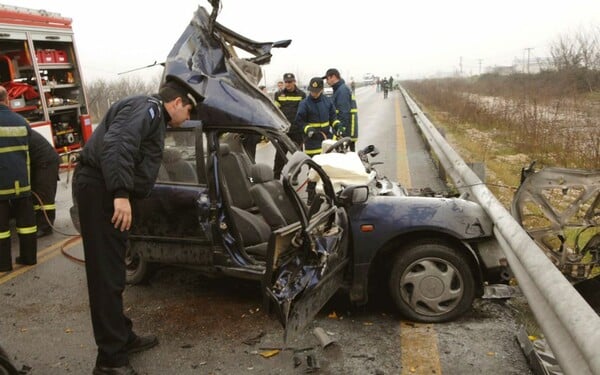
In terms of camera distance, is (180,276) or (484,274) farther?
(180,276)

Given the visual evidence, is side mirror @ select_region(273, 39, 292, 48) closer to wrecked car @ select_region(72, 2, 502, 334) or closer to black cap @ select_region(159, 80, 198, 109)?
wrecked car @ select_region(72, 2, 502, 334)

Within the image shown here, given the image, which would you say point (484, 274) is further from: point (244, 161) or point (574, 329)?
point (244, 161)

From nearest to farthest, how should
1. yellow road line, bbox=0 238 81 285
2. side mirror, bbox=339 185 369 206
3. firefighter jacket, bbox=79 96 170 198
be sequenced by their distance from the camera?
1. firefighter jacket, bbox=79 96 170 198
2. side mirror, bbox=339 185 369 206
3. yellow road line, bbox=0 238 81 285

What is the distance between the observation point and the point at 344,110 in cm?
824

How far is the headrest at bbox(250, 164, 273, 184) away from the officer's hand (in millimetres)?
1766

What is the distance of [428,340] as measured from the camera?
3455 millimetres

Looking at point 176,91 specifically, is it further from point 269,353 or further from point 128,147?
point 269,353

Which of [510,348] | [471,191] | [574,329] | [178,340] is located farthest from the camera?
[471,191]

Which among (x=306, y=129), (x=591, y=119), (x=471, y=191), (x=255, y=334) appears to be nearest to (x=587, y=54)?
(x=591, y=119)

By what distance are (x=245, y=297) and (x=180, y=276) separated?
3.02ft

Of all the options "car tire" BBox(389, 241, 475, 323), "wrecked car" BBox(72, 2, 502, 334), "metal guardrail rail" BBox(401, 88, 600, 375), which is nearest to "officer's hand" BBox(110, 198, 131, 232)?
"wrecked car" BBox(72, 2, 502, 334)

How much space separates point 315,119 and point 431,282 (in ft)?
15.3

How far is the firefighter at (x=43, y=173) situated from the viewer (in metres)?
6.18

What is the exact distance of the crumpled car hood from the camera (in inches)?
156
